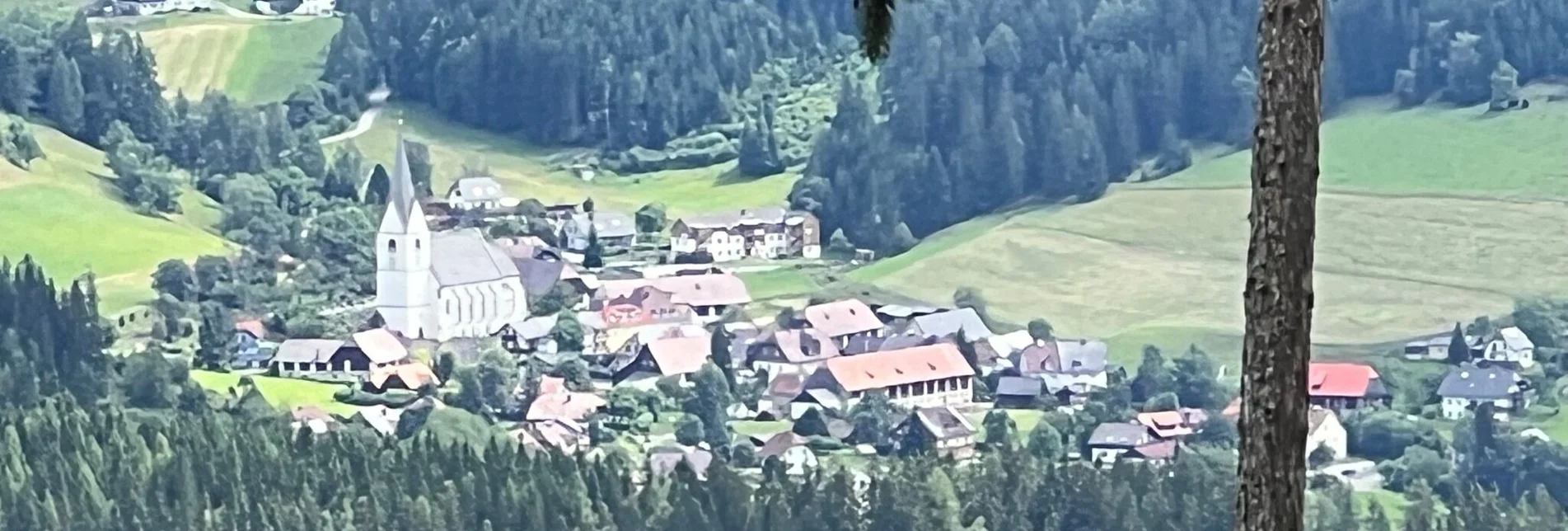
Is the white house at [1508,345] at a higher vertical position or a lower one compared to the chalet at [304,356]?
higher

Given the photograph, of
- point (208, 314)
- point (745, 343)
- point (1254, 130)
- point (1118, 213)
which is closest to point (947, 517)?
point (745, 343)

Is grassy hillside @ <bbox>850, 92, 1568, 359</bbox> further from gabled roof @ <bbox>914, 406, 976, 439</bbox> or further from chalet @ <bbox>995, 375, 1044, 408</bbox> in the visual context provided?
gabled roof @ <bbox>914, 406, 976, 439</bbox>

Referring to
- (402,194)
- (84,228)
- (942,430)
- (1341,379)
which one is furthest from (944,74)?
(84,228)

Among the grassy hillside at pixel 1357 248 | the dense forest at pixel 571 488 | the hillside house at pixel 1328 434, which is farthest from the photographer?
the grassy hillside at pixel 1357 248

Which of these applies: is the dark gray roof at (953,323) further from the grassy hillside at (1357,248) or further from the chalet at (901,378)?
the grassy hillside at (1357,248)

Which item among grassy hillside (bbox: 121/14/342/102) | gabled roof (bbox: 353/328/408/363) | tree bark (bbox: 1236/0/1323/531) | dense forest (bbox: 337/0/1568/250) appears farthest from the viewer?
grassy hillside (bbox: 121/14/342/102)

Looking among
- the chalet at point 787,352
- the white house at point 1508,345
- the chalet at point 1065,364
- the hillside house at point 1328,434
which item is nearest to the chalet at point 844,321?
the chalet at point 787,352

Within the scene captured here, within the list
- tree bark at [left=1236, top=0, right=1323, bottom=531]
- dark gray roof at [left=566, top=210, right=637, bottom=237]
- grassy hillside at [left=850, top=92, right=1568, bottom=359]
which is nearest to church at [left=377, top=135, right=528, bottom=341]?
dark gray roof at [left=566, top=210, right=637, bottom=237]
